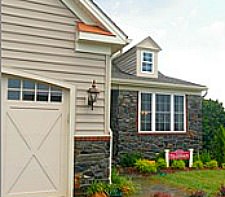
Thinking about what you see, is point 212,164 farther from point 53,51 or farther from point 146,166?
point 53,51

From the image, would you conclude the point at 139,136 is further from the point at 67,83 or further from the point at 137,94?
the point at 67,83

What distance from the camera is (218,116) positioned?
55.4 feet

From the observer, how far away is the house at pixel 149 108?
12.6 m

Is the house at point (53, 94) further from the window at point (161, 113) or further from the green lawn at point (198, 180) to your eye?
the window at point (161, 113)

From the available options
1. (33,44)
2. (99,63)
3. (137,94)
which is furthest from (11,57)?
(137,94)

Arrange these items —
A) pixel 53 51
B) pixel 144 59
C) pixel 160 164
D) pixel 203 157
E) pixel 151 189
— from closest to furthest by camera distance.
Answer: pixel 53 51, pixel 151 189, pixel 160 164, pixel 203 157, pixel 144 59

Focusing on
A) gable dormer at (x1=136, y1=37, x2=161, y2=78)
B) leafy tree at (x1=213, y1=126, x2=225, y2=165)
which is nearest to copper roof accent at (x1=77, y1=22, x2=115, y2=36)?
gable dormer at (x1=136, y1=37, x2=161, y2=78)

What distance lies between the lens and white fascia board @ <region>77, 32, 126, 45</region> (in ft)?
22.7

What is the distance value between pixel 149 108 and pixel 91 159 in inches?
258

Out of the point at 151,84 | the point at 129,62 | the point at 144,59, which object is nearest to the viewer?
the point at 151,84

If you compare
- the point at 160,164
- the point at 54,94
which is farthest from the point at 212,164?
the point at 54,94

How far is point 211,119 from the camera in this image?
16688mm

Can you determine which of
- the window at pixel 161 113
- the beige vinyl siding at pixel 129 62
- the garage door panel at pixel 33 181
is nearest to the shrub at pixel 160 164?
the window at pixel 161 113

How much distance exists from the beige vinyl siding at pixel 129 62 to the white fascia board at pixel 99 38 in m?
6.68
